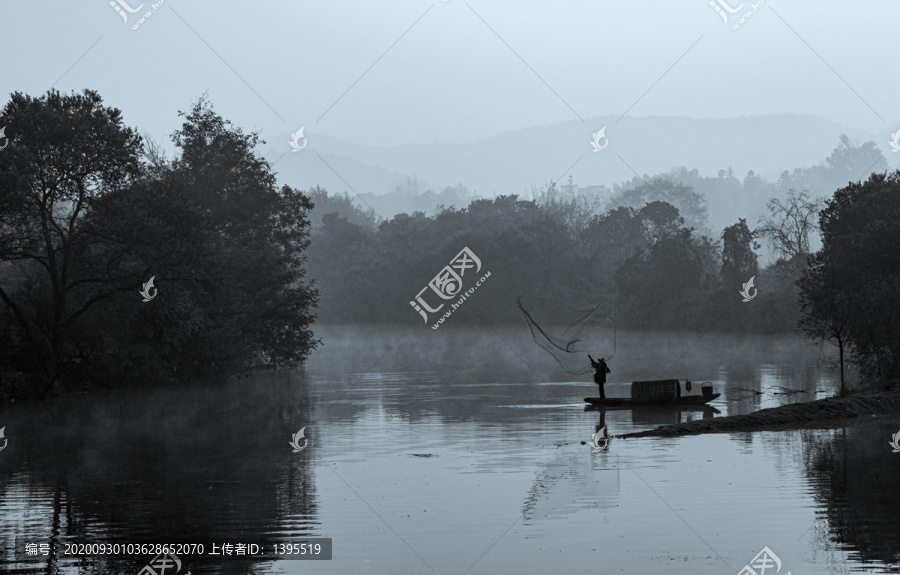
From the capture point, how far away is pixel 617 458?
26.2 meters

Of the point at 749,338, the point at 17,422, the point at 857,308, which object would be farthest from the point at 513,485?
the point at 749,338

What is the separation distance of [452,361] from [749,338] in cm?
2932

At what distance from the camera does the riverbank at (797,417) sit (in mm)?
31453

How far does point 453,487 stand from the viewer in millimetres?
22562

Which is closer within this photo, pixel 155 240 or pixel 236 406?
pixel 236 406

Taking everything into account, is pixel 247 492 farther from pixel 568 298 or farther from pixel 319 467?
pixel 568 298

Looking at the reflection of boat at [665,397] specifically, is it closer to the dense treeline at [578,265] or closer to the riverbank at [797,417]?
the riverbank at [797,417]
